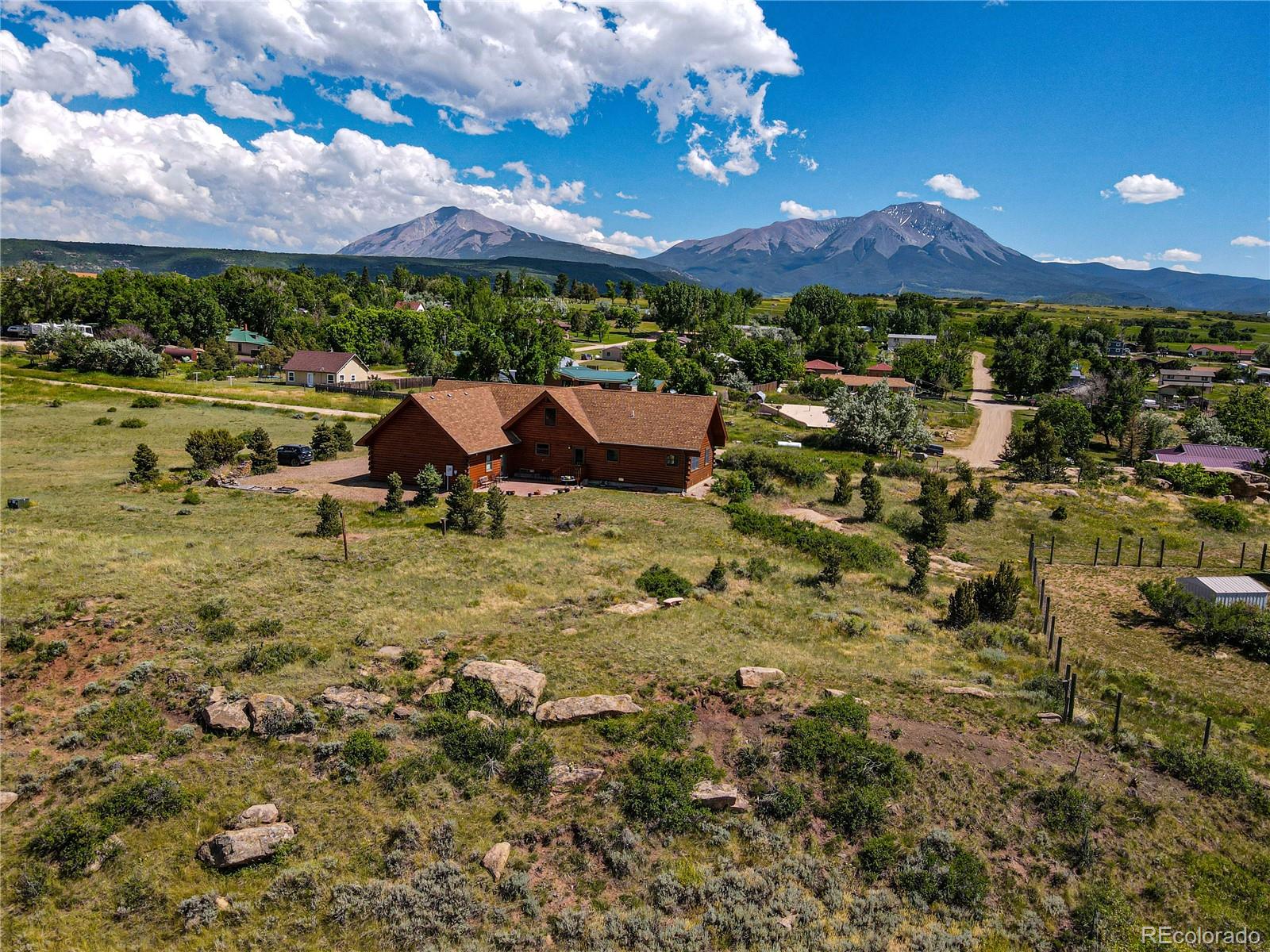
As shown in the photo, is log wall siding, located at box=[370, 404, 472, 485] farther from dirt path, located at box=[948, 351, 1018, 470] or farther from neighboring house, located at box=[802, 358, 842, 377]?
neighboring house, located at box=[802, 358, 842, 377]

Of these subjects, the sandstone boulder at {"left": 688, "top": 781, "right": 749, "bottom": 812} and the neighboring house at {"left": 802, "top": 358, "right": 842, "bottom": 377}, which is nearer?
the sandstone boulder at {"left": 688, "top": 781, "right": 749, "bottom": 812}

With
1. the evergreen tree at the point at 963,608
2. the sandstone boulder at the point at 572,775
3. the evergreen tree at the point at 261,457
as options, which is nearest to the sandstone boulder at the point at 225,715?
the sandstone boulder at the point at 572,775

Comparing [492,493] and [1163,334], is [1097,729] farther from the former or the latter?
[1163,334]

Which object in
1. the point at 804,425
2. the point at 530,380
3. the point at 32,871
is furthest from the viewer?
the point at 530,380

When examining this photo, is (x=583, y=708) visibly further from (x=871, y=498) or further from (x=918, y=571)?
(x=871, y=498)

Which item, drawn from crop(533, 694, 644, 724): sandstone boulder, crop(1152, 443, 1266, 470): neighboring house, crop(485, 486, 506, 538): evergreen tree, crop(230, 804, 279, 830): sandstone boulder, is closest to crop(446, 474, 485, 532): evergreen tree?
crop(485, 486, 506, 538): evergreen tree

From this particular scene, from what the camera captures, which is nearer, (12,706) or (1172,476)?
(12,706)

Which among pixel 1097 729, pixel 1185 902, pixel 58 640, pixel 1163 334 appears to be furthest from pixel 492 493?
pixel 1163 334
